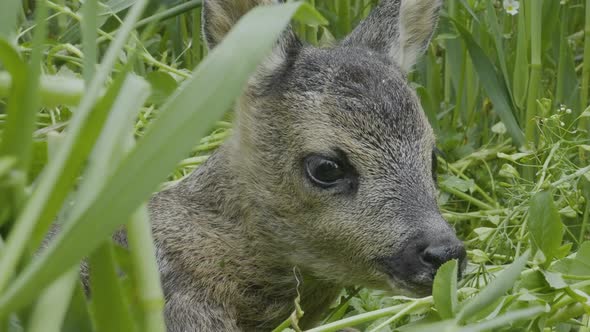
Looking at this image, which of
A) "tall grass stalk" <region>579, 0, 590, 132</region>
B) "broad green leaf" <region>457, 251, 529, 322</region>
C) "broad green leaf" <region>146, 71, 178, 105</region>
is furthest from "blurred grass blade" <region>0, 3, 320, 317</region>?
"tall grass stalk" <region>579, 0, 590, 132</region>

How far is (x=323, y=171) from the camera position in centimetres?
335

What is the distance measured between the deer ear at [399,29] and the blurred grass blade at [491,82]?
0.51m

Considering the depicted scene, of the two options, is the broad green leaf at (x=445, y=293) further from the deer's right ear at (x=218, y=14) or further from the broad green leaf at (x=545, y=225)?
the deer's right ear at (x=218, y=14)

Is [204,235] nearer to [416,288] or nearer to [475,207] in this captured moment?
[416,288]

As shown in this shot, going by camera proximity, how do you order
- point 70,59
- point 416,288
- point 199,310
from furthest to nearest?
point 70,59 < point 199,310 < point 416,288

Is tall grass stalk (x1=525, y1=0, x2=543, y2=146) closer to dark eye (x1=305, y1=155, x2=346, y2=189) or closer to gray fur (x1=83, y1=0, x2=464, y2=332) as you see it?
gray fur (x1=83, y1=0, x2=464, y2=332)

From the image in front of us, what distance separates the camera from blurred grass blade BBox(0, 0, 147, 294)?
1.24 metres

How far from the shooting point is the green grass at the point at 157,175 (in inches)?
49.3

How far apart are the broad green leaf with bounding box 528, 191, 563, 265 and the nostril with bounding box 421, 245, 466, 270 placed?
1.01 ft

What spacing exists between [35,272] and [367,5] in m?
4.15

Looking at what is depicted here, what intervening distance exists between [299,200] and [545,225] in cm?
100

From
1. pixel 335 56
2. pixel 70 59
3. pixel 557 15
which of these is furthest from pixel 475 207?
pixel 70 59

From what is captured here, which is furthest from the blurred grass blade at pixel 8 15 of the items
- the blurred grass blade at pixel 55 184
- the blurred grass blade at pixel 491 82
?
the blurred grass blade at pixel 491 82

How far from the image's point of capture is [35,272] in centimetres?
120
